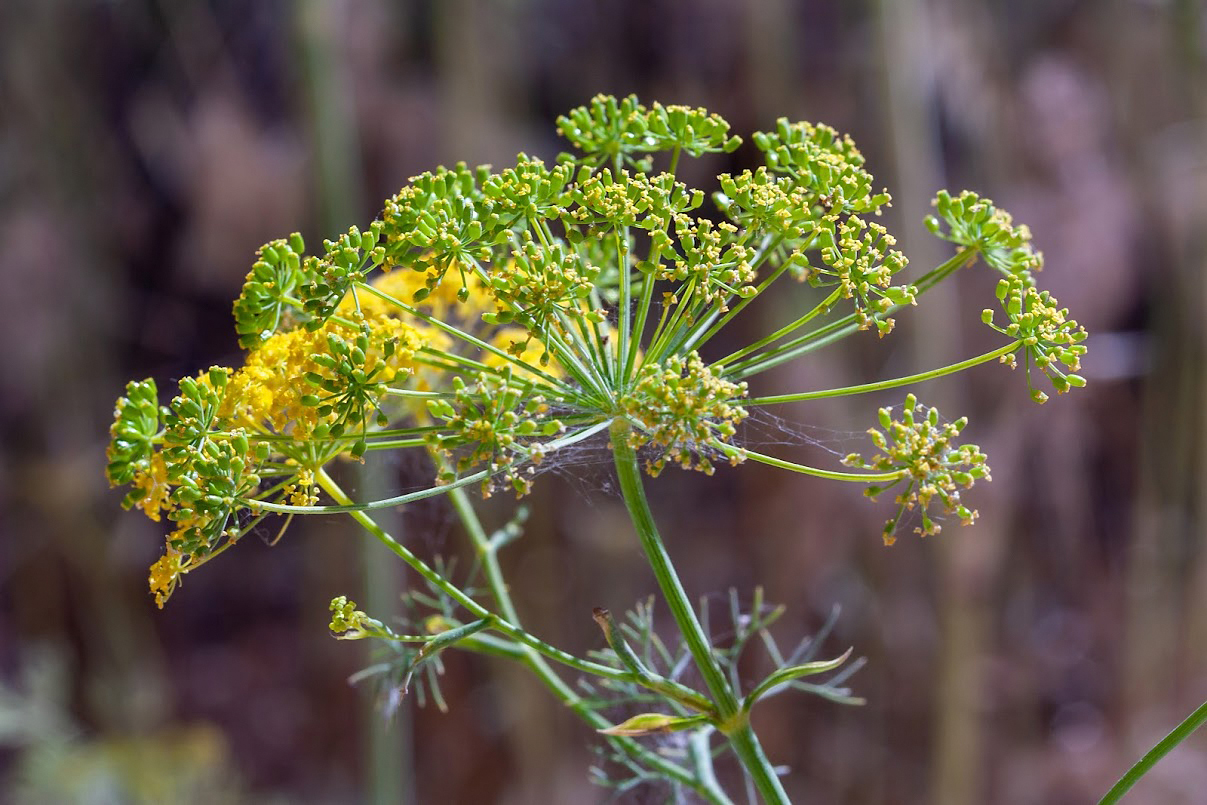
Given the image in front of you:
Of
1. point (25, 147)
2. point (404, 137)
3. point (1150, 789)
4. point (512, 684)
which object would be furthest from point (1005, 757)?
point (25, 147)

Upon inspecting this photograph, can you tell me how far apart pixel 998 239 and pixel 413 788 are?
206 inches

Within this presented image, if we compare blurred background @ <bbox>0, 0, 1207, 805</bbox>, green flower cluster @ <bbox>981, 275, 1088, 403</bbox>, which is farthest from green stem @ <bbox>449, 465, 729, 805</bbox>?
blurred background @ <bbox>0, 0, 1207, 805</bbox>

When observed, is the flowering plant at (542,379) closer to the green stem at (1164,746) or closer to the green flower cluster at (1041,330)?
the green flower cluster at (1041,330)

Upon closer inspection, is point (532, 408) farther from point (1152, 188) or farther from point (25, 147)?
point (25, 147)

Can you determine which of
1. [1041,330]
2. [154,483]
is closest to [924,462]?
[1041,330]

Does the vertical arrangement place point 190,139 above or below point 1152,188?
above

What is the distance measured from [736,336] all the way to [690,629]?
4132mm

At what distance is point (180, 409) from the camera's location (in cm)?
95

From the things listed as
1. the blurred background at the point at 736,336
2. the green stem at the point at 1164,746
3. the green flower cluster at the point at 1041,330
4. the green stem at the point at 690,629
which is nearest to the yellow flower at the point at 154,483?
the green stem at the point at 690,629

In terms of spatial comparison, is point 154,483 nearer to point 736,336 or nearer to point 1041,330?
point 1041,330

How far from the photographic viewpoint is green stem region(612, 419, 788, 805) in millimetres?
978

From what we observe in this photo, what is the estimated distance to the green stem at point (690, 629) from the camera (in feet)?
3.21

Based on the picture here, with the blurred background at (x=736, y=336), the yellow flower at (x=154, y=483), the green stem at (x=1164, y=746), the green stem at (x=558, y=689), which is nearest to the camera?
the green stem at (x=1164, y=746)

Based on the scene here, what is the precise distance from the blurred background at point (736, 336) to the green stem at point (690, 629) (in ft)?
9.11
